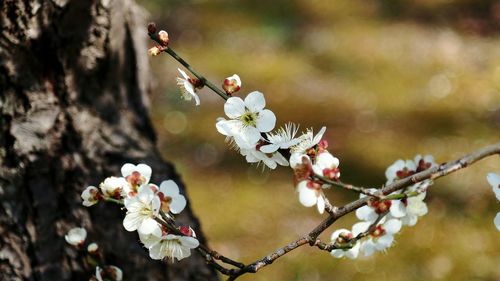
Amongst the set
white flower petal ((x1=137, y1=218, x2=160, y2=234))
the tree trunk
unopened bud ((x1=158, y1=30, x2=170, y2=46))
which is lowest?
white flower petal ((x1=137, y1=218, x2=160, y2=234))

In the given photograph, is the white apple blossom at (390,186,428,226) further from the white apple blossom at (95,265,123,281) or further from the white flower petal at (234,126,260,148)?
the white apple blossom at (95,265,123,281)

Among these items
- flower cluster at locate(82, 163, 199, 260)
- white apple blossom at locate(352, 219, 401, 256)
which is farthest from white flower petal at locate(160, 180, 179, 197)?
white apple blossom at locate(352, 219, 401, 256)

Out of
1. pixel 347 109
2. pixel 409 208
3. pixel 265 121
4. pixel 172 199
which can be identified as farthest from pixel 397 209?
pixel 347 109

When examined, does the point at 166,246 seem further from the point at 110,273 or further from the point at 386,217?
the point at 386,217

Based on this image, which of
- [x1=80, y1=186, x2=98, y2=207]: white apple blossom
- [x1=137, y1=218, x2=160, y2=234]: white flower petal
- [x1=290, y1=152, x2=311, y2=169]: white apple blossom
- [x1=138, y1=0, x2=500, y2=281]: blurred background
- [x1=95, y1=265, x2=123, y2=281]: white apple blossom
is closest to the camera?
[x1=290, y1=152, x2=311, y2=169]: white apple blossom

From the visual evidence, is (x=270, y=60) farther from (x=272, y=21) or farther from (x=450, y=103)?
(x=450, y=103)

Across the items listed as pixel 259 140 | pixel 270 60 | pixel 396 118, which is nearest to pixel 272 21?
pixel 270 60
